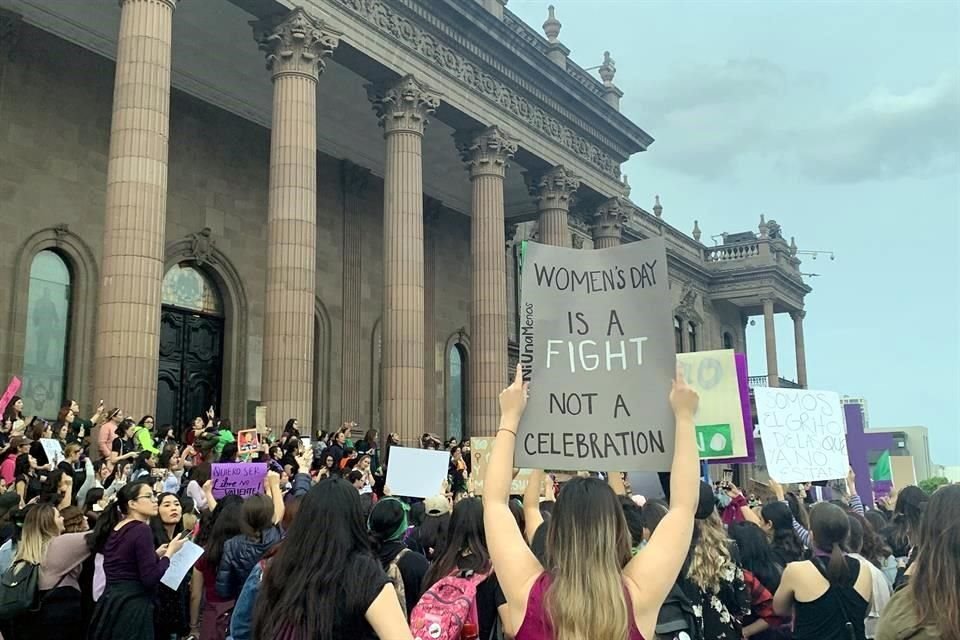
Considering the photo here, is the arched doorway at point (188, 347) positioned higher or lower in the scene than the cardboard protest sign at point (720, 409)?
higher

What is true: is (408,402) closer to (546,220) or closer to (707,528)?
(546,220)

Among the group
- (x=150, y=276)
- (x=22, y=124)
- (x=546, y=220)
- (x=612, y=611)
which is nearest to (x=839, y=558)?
(x=612, y=611)

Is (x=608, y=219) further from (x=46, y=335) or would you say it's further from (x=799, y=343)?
(x=799, y=343)

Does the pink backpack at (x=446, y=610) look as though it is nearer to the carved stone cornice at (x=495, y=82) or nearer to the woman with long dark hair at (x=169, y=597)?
the woman with long dark hair at (x=169, y=597)

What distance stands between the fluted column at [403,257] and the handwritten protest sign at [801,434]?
43.5ft

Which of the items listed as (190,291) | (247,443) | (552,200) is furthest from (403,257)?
(247,443)

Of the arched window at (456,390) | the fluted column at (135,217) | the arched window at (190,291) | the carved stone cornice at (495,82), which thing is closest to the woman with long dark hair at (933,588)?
the fluted column at (135,217)

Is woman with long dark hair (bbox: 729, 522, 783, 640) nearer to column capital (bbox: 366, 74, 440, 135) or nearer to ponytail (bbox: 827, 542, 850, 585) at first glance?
ponytail (bbox: 827, 542, 850, 585)

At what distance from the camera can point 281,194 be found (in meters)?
18.5

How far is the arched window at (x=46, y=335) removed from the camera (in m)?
19.5

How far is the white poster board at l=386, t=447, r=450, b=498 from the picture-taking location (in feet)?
33.5

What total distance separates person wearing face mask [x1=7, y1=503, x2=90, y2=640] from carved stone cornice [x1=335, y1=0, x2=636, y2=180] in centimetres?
1610

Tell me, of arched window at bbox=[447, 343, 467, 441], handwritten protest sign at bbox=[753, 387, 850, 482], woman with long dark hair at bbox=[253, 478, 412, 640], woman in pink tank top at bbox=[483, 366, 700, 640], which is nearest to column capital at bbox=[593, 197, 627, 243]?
arched window at bbox=[447, 343, 467, 441]

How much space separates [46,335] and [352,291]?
10.2m
